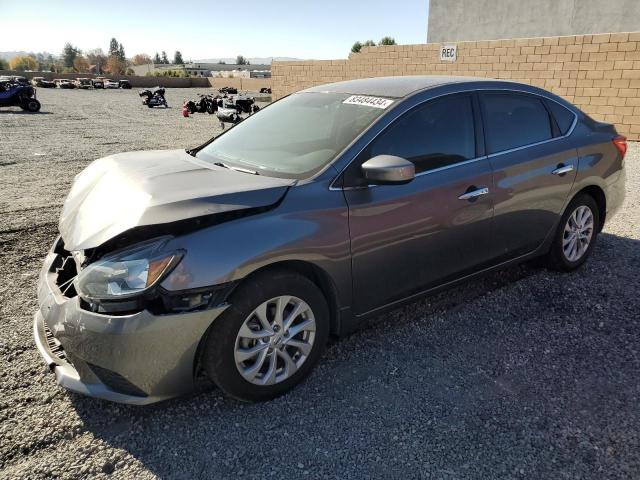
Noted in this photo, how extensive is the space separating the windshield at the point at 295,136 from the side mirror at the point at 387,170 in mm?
272

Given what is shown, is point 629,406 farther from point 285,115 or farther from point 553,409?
point 285,115

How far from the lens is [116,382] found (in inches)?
93.4

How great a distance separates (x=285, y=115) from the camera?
3.72 meters

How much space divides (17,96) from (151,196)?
2531 centimetres

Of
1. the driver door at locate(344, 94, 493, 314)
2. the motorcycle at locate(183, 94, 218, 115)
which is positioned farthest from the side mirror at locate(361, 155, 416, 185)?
the motorcycle at locate(183, 94, 218, 115)

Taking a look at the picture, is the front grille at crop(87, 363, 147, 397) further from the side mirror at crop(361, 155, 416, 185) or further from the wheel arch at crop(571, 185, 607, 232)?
the wheel arch at crop(571, 185, 607, 232)

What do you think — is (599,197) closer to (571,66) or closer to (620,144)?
(620,144)

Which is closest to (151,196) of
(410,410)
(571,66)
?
(410,410)

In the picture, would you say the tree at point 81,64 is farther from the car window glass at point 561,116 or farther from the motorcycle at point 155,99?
the car window glass at point 561,116

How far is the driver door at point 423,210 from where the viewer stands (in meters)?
2.90

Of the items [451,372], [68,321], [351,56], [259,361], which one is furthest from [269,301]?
[351,56]

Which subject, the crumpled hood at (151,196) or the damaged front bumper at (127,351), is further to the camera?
the crumpled hood at (151,196)

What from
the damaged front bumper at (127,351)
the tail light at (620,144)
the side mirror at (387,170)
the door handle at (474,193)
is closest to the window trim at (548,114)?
the door handle at (474,193)

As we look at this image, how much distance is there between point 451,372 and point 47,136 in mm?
14844
